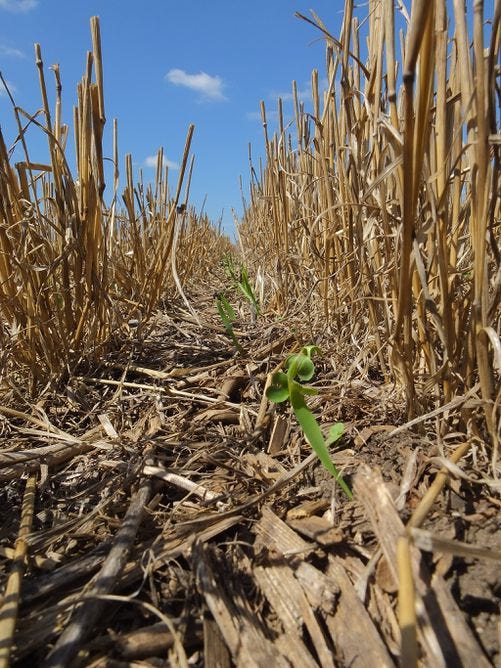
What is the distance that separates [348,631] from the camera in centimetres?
55

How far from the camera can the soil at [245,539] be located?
54 centimetres

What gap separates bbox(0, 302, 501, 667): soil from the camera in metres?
0.54

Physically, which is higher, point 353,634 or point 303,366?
point 303,366

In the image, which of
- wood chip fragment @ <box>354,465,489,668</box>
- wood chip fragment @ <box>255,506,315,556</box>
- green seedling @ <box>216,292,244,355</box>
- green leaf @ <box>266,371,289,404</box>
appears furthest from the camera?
green seedling @ <box>216,292,244,355</box>

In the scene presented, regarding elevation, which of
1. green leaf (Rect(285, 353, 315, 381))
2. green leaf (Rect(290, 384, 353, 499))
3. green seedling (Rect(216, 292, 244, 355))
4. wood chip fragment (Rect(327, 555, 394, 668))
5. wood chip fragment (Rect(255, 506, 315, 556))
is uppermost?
green seedling (Rect(216, 292, 244, 355))

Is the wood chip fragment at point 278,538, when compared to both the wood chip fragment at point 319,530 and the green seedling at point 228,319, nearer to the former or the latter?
the wood chip fragment at point 319,530

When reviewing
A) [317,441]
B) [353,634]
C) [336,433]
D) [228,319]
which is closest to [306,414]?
[317,441]

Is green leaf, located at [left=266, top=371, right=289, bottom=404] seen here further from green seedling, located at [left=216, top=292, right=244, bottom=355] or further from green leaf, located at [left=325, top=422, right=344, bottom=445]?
green seedling, located at [left=216, top=292, right=244, bottom=355]

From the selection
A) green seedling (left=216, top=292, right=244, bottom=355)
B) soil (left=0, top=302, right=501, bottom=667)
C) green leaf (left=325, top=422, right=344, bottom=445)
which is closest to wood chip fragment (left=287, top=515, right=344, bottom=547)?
soil (left=0, top=302, right=501, bottom=667)

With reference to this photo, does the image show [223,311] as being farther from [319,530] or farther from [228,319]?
[319,530]

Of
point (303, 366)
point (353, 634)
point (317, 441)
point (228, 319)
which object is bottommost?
point (353, 634)

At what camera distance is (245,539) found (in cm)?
71

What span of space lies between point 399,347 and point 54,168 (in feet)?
2.95

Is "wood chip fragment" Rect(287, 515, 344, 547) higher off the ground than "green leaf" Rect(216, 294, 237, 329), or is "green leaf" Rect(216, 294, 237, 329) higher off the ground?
"green leaf" Rect(216, 294, 237, 329)
